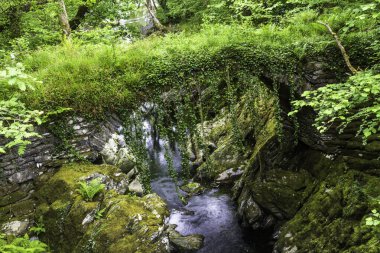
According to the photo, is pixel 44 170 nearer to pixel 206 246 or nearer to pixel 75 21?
pixel 206 246

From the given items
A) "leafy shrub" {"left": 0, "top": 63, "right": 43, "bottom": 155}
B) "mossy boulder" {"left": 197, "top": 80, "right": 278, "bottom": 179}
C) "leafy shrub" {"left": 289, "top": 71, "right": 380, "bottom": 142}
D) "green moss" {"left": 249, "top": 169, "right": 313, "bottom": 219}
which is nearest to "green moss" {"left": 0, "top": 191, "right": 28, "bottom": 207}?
"leafy shrub" {"left": 0, "top": 63, "right": 43, "bottom": 155}

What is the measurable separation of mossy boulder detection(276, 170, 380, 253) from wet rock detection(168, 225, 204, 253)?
111 inches

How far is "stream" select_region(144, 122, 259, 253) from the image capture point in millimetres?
10156

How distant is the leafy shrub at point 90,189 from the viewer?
721 cm

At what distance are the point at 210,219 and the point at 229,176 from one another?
9.18 feet

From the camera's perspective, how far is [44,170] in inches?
311

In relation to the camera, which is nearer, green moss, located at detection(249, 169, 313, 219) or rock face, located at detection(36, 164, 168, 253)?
rock face, located at detection(36, 164, 168, 253)

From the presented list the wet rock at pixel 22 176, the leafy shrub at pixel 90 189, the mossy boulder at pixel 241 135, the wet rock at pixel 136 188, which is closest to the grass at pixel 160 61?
the wet rock at pixel 22 176

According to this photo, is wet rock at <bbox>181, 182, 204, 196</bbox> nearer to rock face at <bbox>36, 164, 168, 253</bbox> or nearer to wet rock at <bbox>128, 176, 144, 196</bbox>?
wet rock at <bbox>128, 176, 144, 196</bbox>

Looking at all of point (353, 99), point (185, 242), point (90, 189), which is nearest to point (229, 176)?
point (185, 242)

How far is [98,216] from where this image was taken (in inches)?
276

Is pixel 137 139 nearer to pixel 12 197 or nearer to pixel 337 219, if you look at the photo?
pixel 12 197

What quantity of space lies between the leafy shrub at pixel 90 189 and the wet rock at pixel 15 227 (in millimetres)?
1581

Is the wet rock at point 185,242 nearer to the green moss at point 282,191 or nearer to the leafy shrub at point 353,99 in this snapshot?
the green moss at point 282,191
